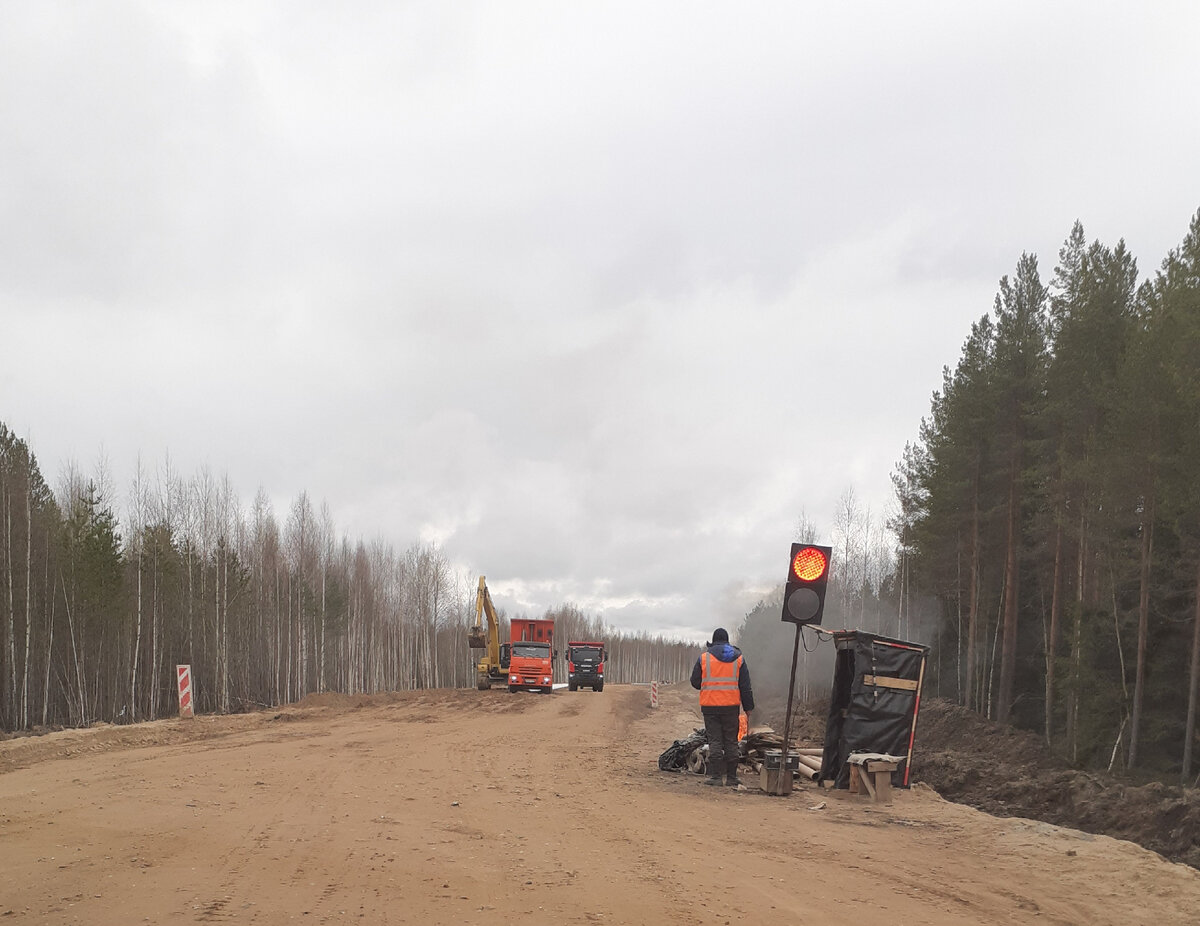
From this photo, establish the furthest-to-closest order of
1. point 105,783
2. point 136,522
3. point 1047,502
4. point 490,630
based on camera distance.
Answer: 1. point 490,630
2. point 136,522
3. point 1047,502
4. point 105,783

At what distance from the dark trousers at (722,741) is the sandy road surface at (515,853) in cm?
46

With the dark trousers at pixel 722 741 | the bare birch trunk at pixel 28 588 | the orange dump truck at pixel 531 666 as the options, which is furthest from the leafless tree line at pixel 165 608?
the dark trousers at pixel 722 741

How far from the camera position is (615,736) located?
2327cm

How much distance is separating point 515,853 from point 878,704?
7.29 m

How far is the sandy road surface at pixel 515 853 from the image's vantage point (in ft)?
20.0

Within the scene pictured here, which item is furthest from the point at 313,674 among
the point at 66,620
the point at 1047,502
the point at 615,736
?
the point at 1047,502

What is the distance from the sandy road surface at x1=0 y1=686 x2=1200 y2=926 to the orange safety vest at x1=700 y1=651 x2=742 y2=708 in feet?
4.10

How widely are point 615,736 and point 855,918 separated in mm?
17648

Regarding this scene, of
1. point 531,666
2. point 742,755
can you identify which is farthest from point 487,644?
point 742,755

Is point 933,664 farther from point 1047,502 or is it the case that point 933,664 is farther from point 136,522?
point 136,522

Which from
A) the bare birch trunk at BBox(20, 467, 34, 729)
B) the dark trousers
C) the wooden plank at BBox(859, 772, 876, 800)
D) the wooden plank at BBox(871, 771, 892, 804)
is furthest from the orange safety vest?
the bare birch trunk at BBox(20, 467, 34, 729)

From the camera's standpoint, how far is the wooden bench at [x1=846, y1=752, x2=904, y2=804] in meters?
12.4

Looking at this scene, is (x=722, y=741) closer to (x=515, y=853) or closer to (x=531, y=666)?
(x=515, y=853)

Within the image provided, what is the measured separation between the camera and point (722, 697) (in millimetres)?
12773
